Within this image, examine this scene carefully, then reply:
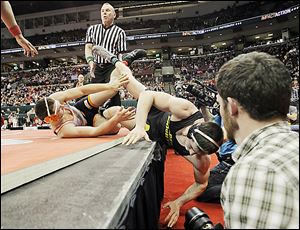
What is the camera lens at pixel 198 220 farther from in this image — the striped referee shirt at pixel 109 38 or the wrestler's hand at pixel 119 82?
the striped referee shirt at pixel 109 38

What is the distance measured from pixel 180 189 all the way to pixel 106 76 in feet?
5.02

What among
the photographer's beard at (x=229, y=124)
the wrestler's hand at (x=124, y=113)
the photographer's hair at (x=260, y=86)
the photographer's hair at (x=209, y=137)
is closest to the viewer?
the photographer's hair at (x=260, y=86)

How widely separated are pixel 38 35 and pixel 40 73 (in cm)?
304

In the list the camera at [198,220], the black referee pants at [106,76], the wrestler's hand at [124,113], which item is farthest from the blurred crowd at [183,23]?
the camera at [198,220]

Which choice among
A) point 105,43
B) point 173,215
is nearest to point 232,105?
point 173,215

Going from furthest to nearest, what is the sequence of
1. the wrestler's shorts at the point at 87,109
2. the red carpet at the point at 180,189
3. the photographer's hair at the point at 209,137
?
the wrestler's shorts at the point at 87,109 → the red carpet at the point at 180,189 → the photographer's hair at the point at 209,137

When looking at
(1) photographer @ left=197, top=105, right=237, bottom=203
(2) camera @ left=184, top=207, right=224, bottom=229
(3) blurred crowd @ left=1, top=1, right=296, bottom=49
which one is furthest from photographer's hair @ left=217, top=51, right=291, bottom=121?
(3) blurred crowd @ left=1, top=1, right=296, bottom=49

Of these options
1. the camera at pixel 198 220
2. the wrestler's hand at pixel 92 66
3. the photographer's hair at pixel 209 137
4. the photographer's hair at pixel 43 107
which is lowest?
the camera at pixel 198 220

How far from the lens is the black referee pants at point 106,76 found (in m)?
3.00

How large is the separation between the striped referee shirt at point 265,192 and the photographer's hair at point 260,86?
0.48 feet

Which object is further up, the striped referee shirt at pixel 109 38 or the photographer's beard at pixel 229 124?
the striped referee shirt at pixel 109 38

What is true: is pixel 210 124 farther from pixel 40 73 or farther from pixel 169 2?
pixel 40 73

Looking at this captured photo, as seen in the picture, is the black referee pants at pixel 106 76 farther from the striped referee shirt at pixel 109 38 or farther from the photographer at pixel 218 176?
the photographer at pixel 218 176

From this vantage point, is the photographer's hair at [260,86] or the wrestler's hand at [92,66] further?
the wrestler's hand at [92,66]
